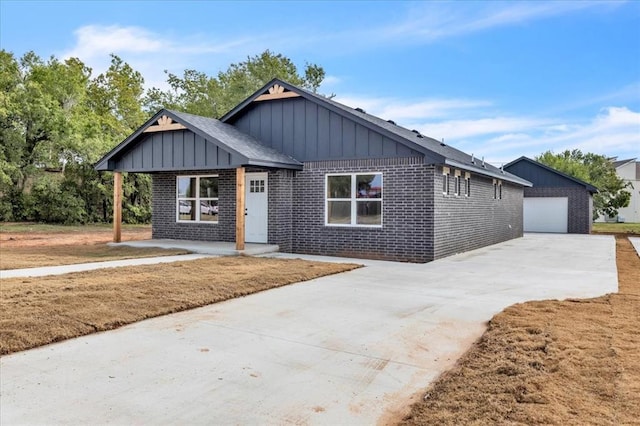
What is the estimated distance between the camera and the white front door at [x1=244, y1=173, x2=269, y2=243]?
1395cm

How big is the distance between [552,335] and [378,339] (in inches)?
68.8

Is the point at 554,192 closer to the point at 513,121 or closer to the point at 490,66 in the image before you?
the point at 513,121

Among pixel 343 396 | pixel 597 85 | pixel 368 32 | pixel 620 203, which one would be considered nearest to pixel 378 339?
pixel 343 396

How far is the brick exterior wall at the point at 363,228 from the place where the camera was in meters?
11.9

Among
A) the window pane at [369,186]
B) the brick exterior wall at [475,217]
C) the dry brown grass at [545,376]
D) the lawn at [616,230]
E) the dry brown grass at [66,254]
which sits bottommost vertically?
the dry brown grass at [545,376]

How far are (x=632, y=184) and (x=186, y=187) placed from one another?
5113cm

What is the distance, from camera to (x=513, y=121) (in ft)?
105

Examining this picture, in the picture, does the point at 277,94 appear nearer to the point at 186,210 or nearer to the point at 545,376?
the point at 186,210

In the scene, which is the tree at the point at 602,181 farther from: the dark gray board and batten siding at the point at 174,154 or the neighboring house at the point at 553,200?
the dark gray board and batten siding at the point at 174,154

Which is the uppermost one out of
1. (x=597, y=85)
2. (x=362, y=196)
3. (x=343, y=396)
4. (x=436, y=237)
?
(x=597, y=85)

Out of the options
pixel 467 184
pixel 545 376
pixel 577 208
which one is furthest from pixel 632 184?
pixel 545 376

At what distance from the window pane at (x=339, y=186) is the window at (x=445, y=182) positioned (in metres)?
2.48

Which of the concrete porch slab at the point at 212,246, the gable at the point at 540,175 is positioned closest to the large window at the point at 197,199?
the concrete porch slab at the point at 212,246

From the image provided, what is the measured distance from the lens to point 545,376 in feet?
12.0
